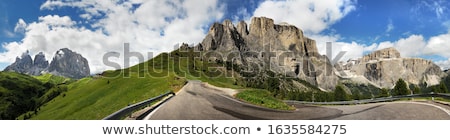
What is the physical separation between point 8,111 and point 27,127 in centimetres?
18258

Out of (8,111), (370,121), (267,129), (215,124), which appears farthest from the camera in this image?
(8,111)

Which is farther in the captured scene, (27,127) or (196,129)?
(27,127)

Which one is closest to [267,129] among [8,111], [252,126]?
[252,126]

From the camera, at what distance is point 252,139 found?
10266 millimetres

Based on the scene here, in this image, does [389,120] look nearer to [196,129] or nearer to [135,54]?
[196,129]

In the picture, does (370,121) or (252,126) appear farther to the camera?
(370,121)

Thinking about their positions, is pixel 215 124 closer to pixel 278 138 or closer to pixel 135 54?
pixel 278 138

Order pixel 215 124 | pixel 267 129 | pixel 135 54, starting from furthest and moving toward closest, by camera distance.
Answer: pixel 135 54
pixel 215 124
pixel 267 129

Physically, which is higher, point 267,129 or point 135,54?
point 135,54

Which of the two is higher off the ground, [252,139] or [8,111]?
[252,139]

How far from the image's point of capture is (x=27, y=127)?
1208cm

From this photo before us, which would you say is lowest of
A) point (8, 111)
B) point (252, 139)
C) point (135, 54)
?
point (8, 111)

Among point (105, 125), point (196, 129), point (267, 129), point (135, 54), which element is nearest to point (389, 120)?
point (267, 129)

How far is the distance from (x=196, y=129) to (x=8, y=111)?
613ft
